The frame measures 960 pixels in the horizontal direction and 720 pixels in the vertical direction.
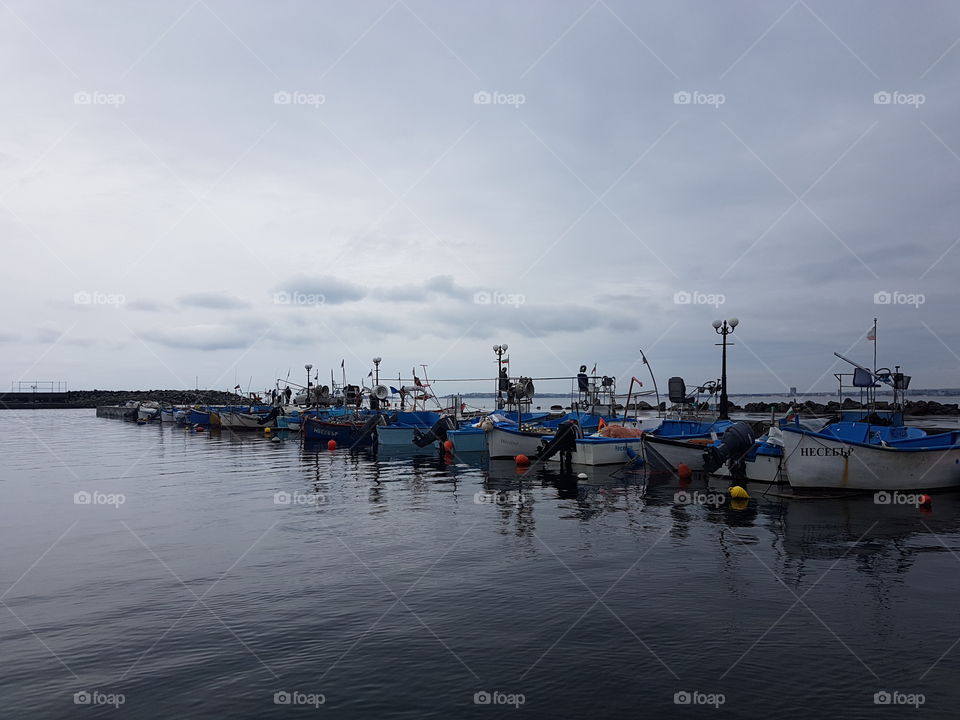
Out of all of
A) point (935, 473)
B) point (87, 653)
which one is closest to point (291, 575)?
point (87, 653)

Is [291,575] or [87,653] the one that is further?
[291,575]

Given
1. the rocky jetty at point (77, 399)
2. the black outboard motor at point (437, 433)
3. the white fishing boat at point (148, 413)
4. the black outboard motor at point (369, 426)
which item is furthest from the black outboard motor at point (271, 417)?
the rocky jetty at point (77, 399)

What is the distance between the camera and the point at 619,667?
28.1 feet

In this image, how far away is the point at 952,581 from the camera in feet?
39.2

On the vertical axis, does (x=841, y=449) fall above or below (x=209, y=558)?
above

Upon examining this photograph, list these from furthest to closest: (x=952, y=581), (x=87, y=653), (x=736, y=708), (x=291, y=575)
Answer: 1. (x=291, y=575)
2. (x=952, y=581)
3. (x=87, y=653)
4. (x=736, y=708)

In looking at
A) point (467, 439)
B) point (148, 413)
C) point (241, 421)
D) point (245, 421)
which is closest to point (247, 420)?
point (245, 421)

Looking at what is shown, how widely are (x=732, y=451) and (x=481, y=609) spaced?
16926mm

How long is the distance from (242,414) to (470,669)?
6677 cm

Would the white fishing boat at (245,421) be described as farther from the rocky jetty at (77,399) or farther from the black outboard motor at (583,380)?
the rocky jetty at (77,399)

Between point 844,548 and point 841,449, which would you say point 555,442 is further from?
point 844,548

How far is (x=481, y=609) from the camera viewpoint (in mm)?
10812

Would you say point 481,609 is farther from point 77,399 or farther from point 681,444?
point 77,399

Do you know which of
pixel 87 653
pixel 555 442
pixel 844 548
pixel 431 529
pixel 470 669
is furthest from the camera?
pixel 555 442
